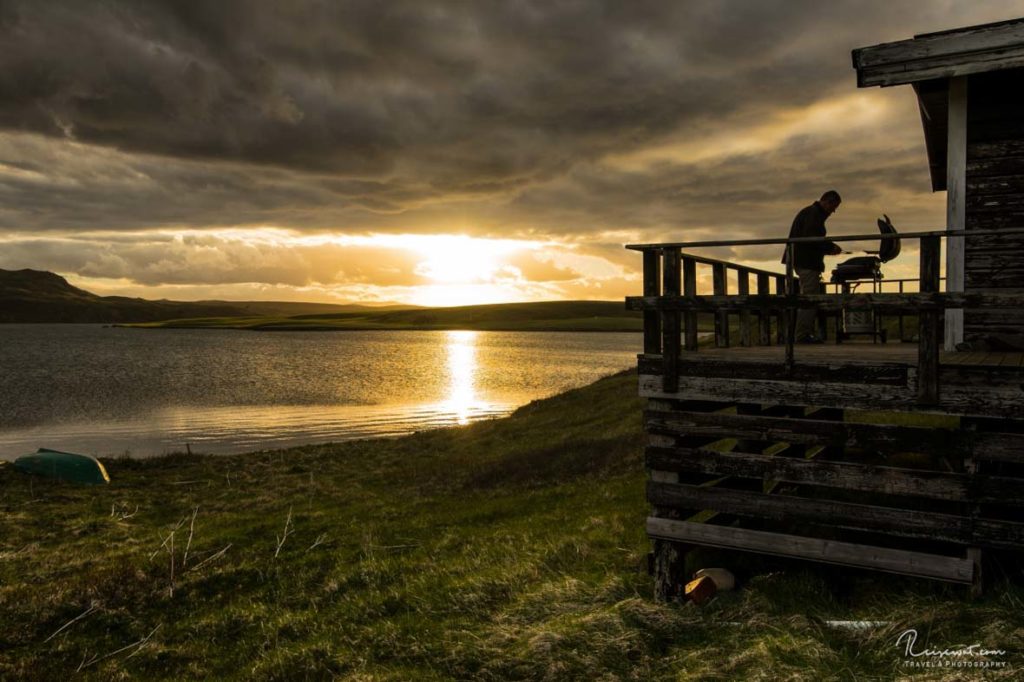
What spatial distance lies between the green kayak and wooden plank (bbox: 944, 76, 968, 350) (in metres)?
27.0

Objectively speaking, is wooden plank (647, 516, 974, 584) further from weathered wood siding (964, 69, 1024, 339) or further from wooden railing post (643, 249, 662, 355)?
weathered wood siding (964, 69, 1024, 339)

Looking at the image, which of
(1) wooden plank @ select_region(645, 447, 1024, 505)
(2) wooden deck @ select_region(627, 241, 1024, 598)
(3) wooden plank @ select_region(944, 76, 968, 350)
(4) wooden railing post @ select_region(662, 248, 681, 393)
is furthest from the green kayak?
(3) wooden plank @ select_region(944, 76, 968, 350)

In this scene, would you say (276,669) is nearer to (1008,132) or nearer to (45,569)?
(45,569)

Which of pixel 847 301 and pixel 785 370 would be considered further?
pixel 785 370

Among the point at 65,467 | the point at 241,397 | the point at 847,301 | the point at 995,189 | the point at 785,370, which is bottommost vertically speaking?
the point at 241,397

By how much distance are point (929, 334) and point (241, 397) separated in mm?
53946

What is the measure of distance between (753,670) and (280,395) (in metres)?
53.1

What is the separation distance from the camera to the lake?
38.2m

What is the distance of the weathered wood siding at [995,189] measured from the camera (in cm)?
988

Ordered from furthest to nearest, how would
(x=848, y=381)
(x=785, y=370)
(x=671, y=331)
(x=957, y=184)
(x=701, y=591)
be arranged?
(x=957, y=184) → (x=701, y=591) → (x=671, y=331) → (x=785, y=370) → (x=848, y=381)

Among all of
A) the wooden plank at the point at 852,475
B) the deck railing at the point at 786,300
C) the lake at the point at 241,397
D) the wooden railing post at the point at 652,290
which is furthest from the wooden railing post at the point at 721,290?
the lake at the point at 241,397

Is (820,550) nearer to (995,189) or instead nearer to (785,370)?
(785,370)

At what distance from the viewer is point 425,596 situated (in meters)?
11.7

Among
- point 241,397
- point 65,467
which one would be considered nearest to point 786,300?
point 65,467
